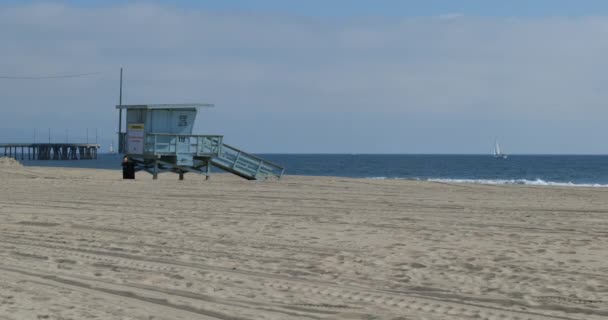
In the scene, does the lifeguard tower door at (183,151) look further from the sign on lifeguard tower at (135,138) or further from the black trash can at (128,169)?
the black trash can at (128,169)

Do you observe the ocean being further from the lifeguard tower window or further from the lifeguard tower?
the lifeguard tower window

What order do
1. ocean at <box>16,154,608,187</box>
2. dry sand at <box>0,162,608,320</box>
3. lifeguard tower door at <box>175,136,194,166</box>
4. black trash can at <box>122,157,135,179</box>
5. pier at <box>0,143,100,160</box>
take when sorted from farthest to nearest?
pier at <box>0,143,100,160</box>, ocean at <box>16,154,608,187</box>, black trash can at <box>122,157,135,179</box>, lifeguard tower door at <box>175,136,194,166</box>, dry sand at <box>0,162,608,320</box>

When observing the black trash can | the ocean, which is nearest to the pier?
the ocean

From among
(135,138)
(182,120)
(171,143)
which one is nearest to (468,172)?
(182,120)

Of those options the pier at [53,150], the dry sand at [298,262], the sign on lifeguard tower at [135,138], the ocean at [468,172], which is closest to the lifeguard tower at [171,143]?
the sign on lifeguard tower at [135,138]

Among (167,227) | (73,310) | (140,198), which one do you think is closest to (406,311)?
(73,310)

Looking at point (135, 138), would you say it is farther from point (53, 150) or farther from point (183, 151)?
point (53, 150)

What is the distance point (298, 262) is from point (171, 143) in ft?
69.0

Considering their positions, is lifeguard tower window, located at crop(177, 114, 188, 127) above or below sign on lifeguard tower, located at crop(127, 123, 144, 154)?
above

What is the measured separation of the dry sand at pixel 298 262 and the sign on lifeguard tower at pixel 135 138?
1272 centimetres

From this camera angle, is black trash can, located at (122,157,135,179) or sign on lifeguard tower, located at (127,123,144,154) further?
black trash can, located at (122,157,135,179)

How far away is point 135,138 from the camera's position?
29.5m

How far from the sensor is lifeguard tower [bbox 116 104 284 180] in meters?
29.4

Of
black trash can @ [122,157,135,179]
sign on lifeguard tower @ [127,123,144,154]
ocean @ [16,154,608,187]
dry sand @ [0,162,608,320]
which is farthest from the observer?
ocean @ [16,154,608,187]
